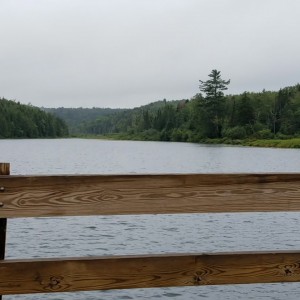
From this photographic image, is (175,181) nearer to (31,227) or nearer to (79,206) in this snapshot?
(79,206)

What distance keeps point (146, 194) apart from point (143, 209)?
11 centimetres

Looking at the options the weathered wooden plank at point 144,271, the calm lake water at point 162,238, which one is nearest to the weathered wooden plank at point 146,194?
the weathered wooden plank at point 144,271

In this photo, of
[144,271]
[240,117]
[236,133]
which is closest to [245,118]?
[240,117]

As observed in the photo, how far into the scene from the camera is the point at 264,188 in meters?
3.82

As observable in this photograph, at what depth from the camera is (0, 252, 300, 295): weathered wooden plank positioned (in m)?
3.47

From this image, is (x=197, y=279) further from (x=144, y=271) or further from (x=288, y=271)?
(x=288, y=271)

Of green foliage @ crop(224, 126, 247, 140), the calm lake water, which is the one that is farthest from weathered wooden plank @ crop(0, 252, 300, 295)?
green foliage @ crop(224, 126, 247, 140)

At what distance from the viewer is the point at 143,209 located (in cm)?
367

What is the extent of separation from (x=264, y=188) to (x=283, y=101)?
149 metres

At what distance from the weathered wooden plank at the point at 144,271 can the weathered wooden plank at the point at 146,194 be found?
1.09 feet

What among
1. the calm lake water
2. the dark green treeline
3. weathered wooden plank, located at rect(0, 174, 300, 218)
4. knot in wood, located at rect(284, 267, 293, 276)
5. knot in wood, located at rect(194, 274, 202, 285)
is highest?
the dark green treeline

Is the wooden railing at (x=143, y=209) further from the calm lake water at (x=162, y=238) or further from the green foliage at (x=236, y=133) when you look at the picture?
the green foliage at (x=236, y=133)

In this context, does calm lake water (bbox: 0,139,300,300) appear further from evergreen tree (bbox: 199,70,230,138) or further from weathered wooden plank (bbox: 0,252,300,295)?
evergreen tree (bbox: 199,70,230,138)

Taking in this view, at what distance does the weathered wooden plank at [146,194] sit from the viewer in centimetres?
356
